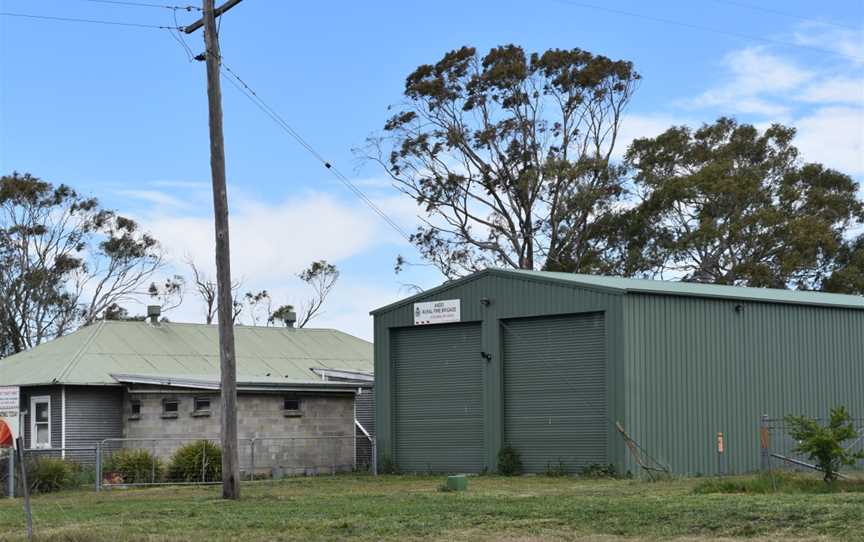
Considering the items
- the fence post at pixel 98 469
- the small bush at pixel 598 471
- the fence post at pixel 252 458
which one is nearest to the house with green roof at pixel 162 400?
the fence post at pixel 252 458

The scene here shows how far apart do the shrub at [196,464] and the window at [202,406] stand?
9.54 feet

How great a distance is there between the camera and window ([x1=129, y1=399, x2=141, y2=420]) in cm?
4138

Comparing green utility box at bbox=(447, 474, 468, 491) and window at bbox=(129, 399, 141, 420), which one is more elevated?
window at bbox=(129, 399, 141, 420)

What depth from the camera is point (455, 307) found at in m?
36.7

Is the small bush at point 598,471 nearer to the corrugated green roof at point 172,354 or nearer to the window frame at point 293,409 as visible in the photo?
the window frame at point 293,409

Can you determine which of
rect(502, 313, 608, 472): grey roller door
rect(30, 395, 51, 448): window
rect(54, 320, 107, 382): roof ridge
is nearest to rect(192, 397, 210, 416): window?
rect(54, 320, 107, 382): roof ridge

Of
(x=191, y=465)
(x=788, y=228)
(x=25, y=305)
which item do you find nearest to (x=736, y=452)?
(x=191, y=465)

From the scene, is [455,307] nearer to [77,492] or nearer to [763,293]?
[763,293]

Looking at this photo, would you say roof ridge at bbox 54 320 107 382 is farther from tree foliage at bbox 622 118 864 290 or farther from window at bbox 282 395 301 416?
tree foliage at bbox 622 118 864 290

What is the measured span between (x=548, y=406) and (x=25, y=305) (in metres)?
42.2

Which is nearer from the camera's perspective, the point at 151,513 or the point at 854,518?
the point at 854,518

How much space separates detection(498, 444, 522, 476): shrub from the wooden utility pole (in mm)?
10069

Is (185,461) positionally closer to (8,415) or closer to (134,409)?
(134,409)

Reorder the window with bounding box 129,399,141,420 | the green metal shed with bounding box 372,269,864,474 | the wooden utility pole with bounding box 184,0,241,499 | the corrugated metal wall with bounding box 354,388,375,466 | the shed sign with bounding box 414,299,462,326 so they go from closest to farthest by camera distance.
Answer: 1. the wooden utility pole with bounding box 184,0,241,499
2. the green metal shed with bounding box 372,269,864,474
3. the shed sign with bounding box 414,299,462,326
4. the window with bounding box 129,399,141,420
5. the corrugated metal wall with bounding box 354,388,375,466
